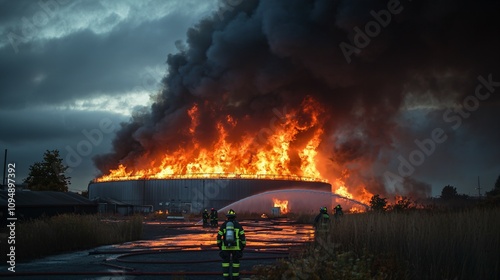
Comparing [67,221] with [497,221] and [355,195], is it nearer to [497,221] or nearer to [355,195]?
[497,221]

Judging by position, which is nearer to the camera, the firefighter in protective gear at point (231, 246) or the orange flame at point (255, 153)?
the firefighter in protective gear at point (231, 246)

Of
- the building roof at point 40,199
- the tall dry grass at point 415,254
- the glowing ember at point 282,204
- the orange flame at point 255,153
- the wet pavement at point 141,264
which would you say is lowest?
the wet pavement at point 141,264

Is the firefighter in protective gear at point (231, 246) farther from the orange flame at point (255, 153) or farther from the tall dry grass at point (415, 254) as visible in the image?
the orange flame at point (255, 153)

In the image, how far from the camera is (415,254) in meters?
10.9

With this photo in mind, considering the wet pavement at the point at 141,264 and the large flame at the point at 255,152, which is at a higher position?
A: the large flame at the point at 255,152

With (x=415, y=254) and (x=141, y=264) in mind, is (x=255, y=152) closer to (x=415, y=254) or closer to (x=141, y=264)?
(x=141, y=264)

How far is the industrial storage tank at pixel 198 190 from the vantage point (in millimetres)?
60781

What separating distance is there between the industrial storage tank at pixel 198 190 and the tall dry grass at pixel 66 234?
35.0 m

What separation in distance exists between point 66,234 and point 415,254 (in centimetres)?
1475

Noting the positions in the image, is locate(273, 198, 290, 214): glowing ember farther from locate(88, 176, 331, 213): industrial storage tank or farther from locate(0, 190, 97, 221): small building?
locate(0, 190, 97, 221): small building

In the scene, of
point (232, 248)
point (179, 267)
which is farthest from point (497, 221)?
point (179, 267)

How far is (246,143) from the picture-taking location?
65.1 m

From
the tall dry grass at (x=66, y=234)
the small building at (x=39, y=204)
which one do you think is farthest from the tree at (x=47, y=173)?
the tall dry grass at (x=66, y=234)

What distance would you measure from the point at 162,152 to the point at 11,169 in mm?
50863
